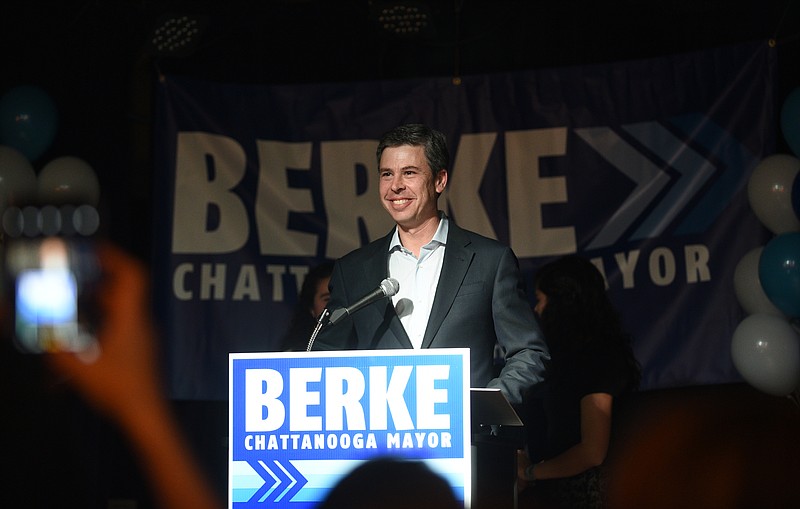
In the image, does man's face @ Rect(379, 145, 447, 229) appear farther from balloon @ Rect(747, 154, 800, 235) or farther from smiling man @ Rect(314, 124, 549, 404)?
balloon @ Rect(747, 154, 800, 235)

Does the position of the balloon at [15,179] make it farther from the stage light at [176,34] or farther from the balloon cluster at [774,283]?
the balloon cluster at [774,283]

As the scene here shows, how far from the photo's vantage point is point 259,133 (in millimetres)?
5531

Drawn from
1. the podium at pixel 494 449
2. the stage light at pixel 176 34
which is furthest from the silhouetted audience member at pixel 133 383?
the podium at pixel 494 449

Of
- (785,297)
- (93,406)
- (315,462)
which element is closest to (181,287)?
(93,406)

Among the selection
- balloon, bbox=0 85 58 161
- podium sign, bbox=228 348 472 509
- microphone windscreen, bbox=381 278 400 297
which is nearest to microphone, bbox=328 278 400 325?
microphone windscreen, bbox=381 278 400 297

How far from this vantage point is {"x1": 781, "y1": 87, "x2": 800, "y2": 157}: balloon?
441 centimetres

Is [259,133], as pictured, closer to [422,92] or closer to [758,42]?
[422,92]

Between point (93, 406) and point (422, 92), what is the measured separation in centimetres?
227

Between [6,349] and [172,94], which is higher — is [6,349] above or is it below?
below

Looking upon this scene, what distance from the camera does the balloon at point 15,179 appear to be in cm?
482

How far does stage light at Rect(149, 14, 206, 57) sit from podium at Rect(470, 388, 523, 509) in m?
3.18

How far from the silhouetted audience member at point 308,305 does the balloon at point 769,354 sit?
1.71 metres

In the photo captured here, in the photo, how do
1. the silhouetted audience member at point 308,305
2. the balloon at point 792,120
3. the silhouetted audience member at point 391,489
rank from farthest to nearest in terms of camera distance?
the silhouetted audience member at point 308,305 < the balloon at point 792,120 < the silhouetted audience member at point 391,489

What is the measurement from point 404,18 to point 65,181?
5.56 feet
